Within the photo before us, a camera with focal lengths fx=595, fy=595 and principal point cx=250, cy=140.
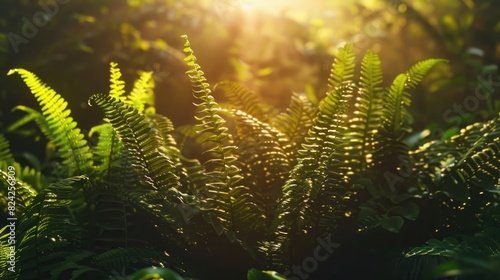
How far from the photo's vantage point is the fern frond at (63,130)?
1.90m

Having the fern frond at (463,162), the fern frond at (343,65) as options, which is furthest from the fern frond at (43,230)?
the fern frond at (463,162)

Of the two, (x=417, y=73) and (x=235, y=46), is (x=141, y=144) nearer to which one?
(x=417, y=73)

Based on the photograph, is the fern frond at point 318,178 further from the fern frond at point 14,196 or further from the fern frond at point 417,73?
the fern frond at point 14,196

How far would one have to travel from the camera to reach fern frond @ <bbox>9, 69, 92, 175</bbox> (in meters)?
1.90

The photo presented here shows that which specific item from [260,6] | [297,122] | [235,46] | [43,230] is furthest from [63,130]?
[260,6]

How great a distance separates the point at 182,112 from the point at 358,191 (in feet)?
5.12

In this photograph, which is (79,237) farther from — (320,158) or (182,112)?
(182,112)

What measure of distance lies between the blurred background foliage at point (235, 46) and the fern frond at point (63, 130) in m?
0.95

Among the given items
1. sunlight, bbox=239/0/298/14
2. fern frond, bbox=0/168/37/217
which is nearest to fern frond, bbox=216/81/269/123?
fern frond, bbox=0/168/37/217

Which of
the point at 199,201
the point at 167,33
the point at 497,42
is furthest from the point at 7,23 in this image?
the point at 497,42

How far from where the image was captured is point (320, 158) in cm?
179

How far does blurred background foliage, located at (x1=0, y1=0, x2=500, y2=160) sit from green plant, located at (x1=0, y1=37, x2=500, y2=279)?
2.20 ft

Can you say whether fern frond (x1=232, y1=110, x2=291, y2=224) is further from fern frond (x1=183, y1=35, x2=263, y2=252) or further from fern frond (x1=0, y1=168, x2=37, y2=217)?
fern frond (x1=0, y1=168, x2=37, y2=217)

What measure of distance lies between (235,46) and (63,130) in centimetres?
248
